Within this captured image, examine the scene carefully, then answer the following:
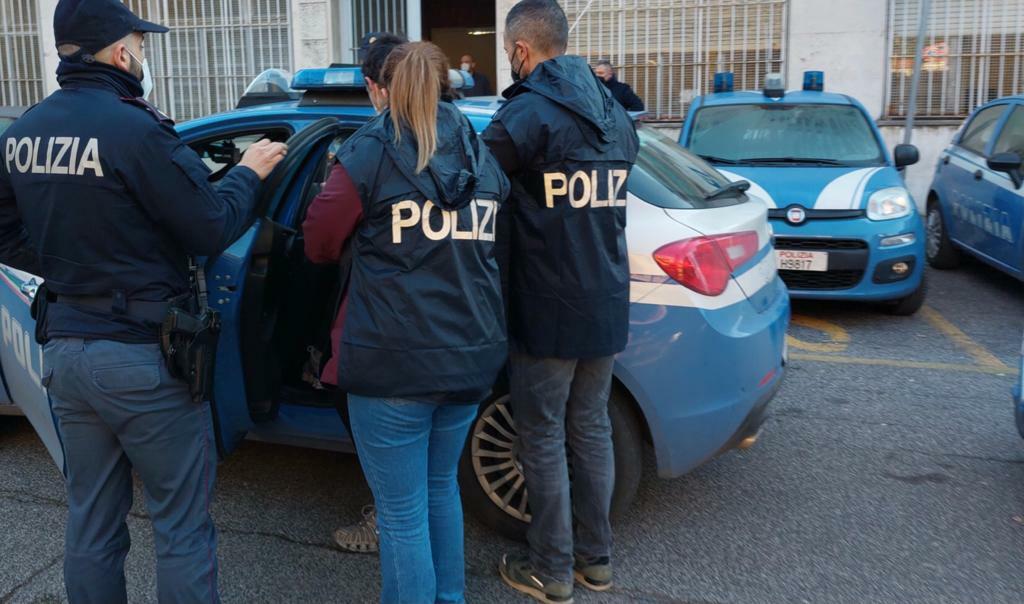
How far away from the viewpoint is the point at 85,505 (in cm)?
249

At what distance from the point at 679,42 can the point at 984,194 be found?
5419 millimetres

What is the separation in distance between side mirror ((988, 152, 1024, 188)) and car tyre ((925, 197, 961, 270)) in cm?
156

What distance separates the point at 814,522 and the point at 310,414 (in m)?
1.93

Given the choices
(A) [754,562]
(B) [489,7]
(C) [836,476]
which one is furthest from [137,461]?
(B) [489,7]

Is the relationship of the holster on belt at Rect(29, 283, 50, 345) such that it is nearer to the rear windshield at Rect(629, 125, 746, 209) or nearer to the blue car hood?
the rear windshield at Rect(629, 125, 746, 209)

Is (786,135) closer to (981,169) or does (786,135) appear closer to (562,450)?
(981,169)

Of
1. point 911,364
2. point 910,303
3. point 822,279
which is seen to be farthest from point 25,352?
point 910,303

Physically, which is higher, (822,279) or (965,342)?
(822,279)

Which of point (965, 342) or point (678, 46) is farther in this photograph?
point (678, 46)

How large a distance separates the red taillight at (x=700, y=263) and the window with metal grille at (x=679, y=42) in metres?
8.63

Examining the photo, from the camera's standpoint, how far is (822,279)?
21.1 feet

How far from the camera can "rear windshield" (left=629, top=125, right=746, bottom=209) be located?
3.40 m

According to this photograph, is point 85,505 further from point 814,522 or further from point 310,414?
point 814,522

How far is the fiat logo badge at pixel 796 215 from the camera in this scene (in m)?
6.39
